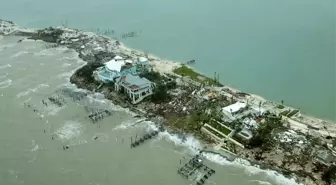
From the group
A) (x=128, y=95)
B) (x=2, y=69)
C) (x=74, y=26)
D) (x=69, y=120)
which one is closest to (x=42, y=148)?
(x=69, y=120)

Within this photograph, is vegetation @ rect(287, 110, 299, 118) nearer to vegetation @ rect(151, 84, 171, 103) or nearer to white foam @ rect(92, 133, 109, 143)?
vegetation @ rect(151, 84, 171, 103)

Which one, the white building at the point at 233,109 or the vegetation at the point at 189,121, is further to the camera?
the vegetation at the point at 189,121

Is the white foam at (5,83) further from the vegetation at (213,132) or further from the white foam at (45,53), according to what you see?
the vegetation at (213,132)

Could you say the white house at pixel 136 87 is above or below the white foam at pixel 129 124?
above

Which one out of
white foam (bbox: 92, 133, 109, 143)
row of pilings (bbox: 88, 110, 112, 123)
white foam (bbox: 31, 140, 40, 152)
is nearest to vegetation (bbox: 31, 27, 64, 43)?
row of pilings (bbox: 88, 110, 112, 123)

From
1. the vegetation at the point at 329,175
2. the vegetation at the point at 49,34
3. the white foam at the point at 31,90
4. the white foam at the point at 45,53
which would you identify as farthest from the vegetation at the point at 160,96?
the vegetation at the point at 49,34

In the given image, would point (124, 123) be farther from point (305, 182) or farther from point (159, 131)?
point (305, 182)
